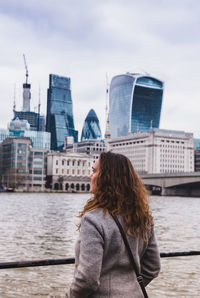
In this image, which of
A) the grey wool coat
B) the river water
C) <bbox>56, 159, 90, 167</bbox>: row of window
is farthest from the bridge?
the grey wool coat

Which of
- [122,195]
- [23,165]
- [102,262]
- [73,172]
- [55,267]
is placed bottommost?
[55,267]

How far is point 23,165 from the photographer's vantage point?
150 meters

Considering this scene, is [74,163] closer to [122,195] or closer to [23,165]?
[23,165]

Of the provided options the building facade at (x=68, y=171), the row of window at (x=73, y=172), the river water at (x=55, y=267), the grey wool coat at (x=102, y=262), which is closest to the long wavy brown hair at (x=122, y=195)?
the grey wool coat at (x=102, y=262)

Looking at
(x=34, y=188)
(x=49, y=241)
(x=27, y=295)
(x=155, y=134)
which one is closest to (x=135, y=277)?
(x=27, y=295)

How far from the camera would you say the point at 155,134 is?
200m

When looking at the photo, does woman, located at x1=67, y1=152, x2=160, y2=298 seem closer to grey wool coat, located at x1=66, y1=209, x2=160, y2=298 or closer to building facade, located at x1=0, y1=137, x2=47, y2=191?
grey wool coat, located at x1=66, y1=209, x2=160, y2=298

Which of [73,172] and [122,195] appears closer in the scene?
[122,195]

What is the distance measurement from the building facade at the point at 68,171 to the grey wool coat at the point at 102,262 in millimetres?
155915

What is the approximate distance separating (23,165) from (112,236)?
489ft

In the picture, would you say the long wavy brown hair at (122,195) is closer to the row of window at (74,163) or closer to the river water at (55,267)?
the river water at (55,267)

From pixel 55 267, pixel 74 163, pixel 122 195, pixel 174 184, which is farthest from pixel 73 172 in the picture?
pixel 122 195

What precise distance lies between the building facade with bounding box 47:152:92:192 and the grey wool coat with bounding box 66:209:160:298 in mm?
155915

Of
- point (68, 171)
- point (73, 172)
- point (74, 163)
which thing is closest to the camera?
point (68, 171)
